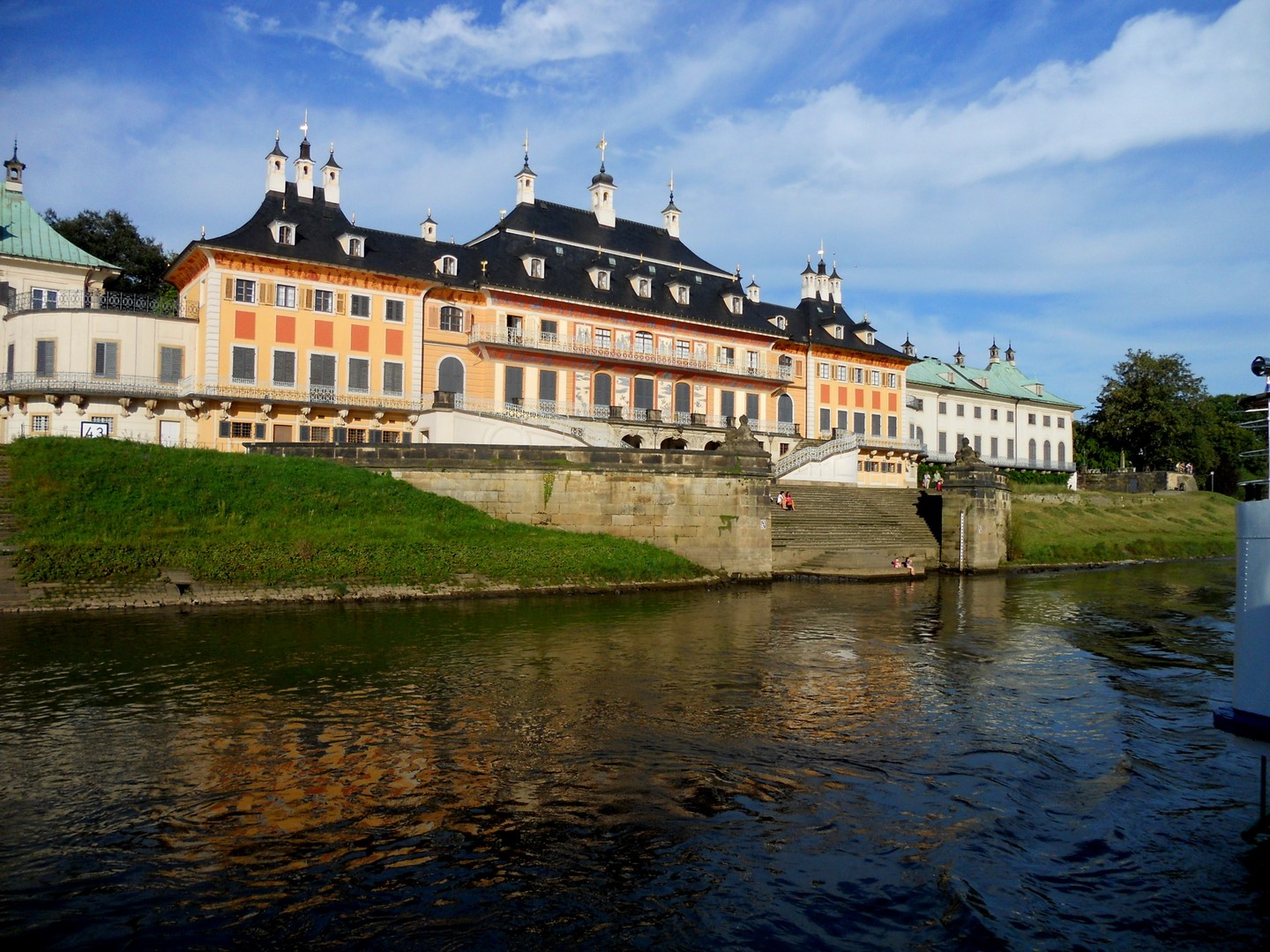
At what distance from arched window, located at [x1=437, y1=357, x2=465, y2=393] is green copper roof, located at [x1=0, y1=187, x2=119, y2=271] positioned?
636 inches

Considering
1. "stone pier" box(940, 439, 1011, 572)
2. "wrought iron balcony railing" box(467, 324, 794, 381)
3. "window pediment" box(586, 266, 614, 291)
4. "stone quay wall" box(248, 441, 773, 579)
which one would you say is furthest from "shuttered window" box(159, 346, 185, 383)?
"stone pier" box(940, 439, 1011, 572)

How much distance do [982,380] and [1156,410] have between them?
14.0m

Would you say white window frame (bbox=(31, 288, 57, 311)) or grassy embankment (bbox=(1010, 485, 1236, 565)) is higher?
white window frame (bbox=(31, 288, 57, 311))

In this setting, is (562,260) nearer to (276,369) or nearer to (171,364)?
(276,369)

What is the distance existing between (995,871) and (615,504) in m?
25.2

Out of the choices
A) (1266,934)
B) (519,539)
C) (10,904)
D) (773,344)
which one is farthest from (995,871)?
(773,344)

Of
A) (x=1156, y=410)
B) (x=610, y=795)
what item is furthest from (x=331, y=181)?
(x=1156, y=410)

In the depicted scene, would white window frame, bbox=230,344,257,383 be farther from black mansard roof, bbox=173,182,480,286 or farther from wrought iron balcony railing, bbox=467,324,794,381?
wrought iron balcony railing, bbox=467,324,794,381

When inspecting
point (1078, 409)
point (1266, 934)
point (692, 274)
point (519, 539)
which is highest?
point (692, 274)

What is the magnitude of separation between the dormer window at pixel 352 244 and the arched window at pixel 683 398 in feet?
63.8

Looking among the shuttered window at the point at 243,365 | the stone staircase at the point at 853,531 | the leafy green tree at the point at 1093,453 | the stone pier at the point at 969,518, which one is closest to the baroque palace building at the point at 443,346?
the shuttered window at the point at 243,365

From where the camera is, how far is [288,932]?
24.4 ft

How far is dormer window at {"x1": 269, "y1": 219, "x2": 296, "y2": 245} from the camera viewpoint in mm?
43469

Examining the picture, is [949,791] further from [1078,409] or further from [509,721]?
[1078,409]
